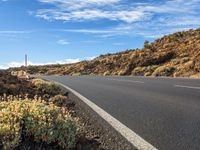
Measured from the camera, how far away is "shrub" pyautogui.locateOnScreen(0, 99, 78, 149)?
5.91 meters

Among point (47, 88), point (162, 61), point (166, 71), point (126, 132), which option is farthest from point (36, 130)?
point (162, 61)

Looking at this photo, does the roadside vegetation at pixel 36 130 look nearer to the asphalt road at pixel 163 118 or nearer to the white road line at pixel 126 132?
the white road line at pixel 126 132

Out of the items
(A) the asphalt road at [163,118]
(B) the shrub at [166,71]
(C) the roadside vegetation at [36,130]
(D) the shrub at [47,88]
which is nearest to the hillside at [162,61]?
(B) the shrub at [166,71]

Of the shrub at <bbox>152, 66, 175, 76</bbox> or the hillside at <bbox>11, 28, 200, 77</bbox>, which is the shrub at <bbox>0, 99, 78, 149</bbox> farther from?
the shrub at <bbox>152, 66, 175, 76</bbox>

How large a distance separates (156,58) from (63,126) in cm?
4394

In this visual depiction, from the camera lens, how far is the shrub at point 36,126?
5.91 meters

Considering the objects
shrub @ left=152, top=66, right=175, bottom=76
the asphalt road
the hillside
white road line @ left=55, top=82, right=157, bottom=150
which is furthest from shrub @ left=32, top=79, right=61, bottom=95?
shrub @ left=152, top=66, right=175, bottom=76

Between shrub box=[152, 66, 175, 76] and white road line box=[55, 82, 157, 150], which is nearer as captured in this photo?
white road line box=[55, 82, 157, 150]

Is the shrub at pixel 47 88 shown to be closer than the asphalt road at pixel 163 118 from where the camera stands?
No

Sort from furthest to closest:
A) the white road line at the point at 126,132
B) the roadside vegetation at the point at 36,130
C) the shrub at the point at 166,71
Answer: the shrub at the point at 166,71 < the white road line at the point at 126,132 < the roadside vegetation at the point at 36,130

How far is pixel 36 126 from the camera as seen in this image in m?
6.28

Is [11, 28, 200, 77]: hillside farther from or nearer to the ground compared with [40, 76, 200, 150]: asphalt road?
farther from the ground

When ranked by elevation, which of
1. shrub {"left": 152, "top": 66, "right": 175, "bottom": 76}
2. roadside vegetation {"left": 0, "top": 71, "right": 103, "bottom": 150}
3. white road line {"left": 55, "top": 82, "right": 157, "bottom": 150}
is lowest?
white road line {"left": 55, "top": 82, "right": 157, "bottom": 150}

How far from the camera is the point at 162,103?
39.9 feet
